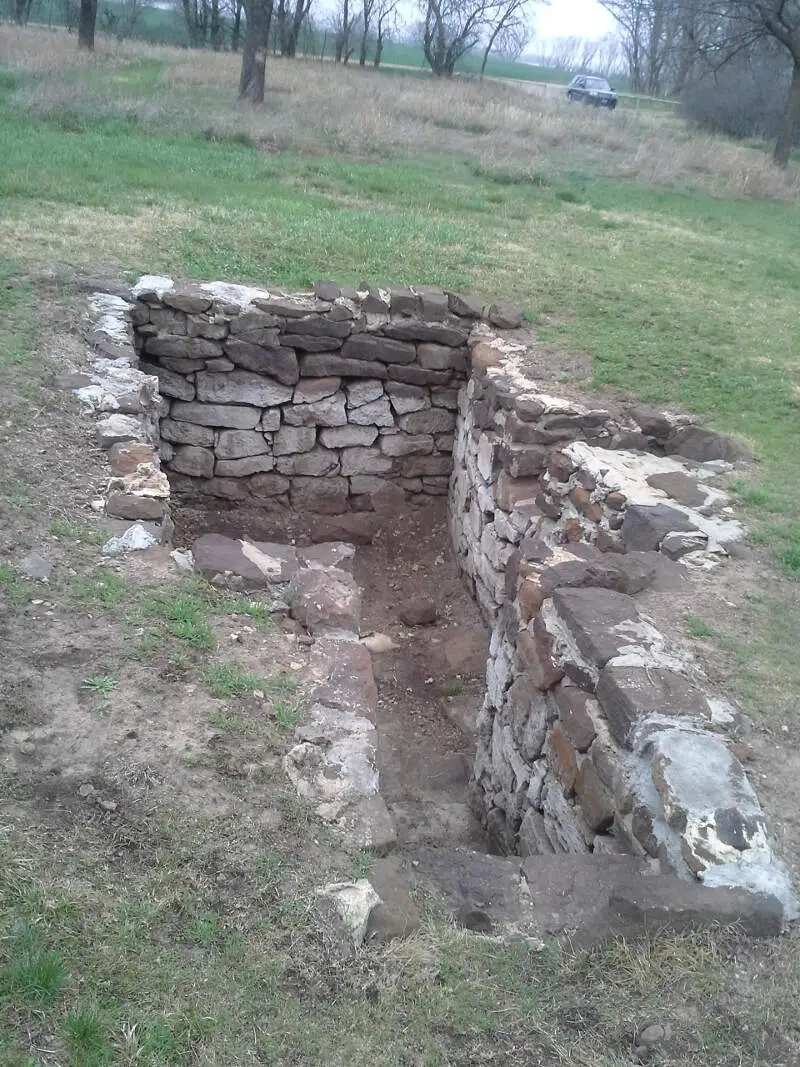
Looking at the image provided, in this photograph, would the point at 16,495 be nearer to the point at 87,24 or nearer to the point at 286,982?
the point at 286,982

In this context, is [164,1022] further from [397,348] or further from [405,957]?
[397,348]

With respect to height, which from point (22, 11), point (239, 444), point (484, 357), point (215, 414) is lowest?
point (239, 444)

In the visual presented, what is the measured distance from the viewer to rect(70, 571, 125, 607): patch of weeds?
3.42m

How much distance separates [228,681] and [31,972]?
1.29m

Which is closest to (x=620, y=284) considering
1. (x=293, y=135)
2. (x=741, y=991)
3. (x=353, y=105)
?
(x=293, y=135)

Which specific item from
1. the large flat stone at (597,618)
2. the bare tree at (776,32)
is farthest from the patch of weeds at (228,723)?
the bare tree at (776,32)

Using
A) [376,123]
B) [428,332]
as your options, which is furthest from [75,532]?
[376,123]

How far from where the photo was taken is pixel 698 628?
3.66m

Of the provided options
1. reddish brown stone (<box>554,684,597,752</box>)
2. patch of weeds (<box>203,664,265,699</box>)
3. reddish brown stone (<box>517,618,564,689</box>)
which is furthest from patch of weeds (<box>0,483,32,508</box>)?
reddish brown stone (<box>554,684,597,752</box>)

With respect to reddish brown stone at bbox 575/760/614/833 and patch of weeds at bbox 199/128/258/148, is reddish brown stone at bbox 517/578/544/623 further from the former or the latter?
patch of weeds at bbox 199/128/258/148

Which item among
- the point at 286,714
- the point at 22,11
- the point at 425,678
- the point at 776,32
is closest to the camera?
the point at 286,714

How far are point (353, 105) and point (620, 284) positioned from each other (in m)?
9.62

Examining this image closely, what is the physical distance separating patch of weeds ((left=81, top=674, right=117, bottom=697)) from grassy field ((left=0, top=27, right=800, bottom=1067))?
17mm

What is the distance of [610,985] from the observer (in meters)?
2.21
